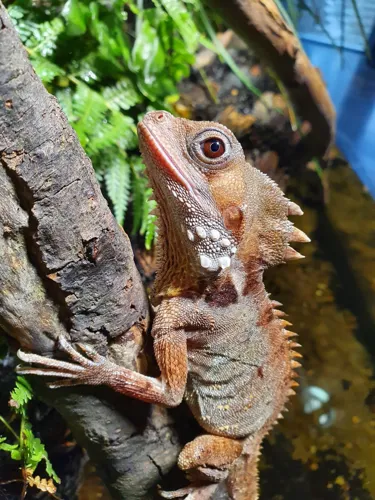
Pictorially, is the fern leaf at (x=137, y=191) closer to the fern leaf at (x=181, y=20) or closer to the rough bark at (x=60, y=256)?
the fern leaf at (x=181, y=20)

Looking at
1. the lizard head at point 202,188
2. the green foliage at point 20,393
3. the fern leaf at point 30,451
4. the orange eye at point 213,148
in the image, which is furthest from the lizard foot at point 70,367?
the orange eye at point 213,148

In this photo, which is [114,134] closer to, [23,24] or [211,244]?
[23,24]

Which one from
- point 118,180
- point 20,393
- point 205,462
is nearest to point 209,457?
point 205,462

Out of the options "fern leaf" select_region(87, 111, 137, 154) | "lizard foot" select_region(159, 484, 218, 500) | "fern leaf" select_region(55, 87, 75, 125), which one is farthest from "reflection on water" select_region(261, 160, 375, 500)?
"fern leaf" select_region(55, 87, 75, 125)

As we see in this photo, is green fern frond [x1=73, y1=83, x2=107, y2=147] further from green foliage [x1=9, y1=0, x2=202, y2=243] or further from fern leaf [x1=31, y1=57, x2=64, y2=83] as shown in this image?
fern leaf [x1=31, y1=57, x2=64, y2=83]

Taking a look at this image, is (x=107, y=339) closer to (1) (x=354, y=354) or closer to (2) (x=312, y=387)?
(2) (x=312, y=387)

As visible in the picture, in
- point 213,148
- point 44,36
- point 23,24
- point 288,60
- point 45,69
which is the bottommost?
point 288,60
